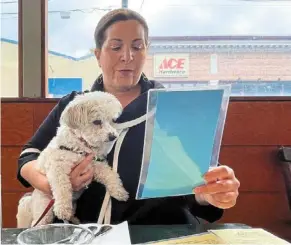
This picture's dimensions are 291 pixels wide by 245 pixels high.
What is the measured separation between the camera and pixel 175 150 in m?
0.57

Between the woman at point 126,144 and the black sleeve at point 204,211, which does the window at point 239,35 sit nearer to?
the woman at point 126,144

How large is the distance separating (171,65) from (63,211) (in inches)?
27.3

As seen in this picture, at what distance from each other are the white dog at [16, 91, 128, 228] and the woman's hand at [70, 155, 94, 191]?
0.01 metres

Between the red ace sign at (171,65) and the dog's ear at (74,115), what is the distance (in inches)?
16.5

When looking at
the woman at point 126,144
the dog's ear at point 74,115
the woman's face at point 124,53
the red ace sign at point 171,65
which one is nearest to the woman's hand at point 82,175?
the woman at point 126,144

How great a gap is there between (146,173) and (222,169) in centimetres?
→ 17

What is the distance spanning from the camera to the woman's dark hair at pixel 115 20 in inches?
36.4

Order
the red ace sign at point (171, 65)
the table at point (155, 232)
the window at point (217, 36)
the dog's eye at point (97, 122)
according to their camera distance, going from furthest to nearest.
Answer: the window at point (217, 36) < the red ace sign at point (171, 65) < the dog's eye at point (97, 122) < the table at point (155, 232)

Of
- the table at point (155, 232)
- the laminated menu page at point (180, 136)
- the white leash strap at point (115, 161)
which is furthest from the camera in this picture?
the white leash strap at point (115, 161)

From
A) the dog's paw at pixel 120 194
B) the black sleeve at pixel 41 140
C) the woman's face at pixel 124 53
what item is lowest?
the dog's paw at pixel 120 194

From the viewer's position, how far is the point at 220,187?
2.27ft

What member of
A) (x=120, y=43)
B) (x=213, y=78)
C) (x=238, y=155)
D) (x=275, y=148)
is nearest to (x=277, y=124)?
(x=275, y=148)

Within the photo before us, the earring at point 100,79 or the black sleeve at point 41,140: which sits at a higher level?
the earring at point 100,79

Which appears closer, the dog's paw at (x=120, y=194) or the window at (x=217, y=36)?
the dog's paw at (x=120, y=194)
